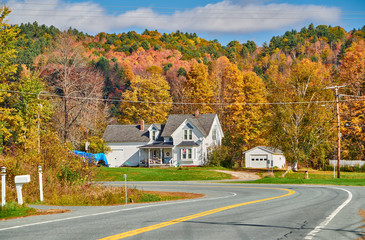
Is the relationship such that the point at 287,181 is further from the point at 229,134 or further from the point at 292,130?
the point at 229,134

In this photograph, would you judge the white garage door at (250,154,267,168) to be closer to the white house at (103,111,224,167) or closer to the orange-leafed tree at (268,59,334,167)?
the white house at (103,111,224,167)

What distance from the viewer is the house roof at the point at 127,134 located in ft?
226

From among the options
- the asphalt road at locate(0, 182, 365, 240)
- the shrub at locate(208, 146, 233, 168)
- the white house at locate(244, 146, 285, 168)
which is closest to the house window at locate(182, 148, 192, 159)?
the shrub at locate(208, 146, 233, 168)

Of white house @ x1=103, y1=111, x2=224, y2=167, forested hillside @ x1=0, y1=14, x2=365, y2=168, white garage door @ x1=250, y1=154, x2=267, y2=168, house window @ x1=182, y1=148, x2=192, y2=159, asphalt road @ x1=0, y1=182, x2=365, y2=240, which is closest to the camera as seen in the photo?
asphalt road @ x1=0, y1=182, x2=365, y2=240

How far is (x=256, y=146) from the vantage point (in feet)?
→ 248

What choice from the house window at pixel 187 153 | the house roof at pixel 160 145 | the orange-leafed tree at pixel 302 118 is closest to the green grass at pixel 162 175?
the orange-leafed tree at pixel 302 118

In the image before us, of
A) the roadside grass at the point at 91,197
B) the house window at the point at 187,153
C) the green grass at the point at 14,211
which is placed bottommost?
the roadside grass at the point at 91,197

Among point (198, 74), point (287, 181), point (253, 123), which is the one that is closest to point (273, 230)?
point (287, 181)

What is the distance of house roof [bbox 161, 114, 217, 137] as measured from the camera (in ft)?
220

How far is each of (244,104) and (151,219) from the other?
2434 inches

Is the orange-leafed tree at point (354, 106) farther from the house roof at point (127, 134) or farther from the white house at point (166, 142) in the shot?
the house roof at point (127, 134)

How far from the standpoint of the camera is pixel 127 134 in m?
69.9

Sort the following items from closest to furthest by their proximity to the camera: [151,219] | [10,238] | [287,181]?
1. [10,238]
2. [151,219]
3. [287,181]

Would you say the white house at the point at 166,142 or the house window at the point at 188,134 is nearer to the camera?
the white house at the point at 166,142
